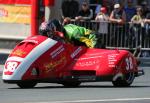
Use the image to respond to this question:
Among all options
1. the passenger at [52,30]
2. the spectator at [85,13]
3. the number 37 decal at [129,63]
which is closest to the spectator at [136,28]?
the spectator at [85,13]

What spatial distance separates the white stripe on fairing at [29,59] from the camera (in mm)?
13719

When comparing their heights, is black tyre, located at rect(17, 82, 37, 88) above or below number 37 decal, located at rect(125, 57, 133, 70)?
below

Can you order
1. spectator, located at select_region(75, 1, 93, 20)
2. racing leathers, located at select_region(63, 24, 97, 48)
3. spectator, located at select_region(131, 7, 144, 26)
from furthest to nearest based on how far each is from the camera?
spectator, located at select_region(75, 1, 93, 20)
spectator, located at select_region(131, 7, 144, 26)
racing leathers, located at select_region(63, 24, 97, 48)

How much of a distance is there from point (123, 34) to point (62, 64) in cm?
988

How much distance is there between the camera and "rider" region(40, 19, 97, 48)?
14.5 meters

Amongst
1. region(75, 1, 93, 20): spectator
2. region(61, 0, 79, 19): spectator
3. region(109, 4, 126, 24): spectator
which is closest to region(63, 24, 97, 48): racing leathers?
region(109, 4, 126, 24): spectator

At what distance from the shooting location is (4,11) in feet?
88.2

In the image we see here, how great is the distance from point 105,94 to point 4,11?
14601 mm

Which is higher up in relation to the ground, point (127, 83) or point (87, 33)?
point (87, 33)

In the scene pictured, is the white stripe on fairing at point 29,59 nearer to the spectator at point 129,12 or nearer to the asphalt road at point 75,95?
the asphalt road at point 75,95

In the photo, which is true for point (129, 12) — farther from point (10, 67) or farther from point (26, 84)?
point (10, 67)

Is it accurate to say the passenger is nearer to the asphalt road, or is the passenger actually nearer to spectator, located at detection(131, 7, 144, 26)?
the asphalt road

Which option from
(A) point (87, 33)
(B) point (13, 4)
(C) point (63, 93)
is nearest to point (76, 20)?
(B) point (13, 4)

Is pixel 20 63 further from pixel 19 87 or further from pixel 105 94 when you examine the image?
pixel 105 94
